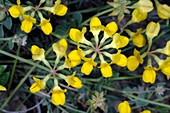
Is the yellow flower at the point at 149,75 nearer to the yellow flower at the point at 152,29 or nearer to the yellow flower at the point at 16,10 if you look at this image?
the yellow flower at the point at 152,29

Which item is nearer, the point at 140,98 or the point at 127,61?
the point at 127,61

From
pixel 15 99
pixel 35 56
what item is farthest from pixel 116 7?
pixel 15 99

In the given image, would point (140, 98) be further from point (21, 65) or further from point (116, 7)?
point (21, 65)

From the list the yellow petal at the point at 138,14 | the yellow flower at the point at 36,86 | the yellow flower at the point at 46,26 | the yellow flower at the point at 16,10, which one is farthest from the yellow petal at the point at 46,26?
the yellow petal at the point at 138,14

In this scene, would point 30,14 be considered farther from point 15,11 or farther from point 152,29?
point 152,29

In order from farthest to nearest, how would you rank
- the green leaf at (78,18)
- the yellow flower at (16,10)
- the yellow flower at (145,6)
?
the green leaf at (78,18), the yellow flower at (145,6), the yellow flower at (16,10)

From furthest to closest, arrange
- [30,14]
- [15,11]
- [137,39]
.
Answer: [137,39], [30,14], [15,11]

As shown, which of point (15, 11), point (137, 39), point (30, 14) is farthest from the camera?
point (137, 39)

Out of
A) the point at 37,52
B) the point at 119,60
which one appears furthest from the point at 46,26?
the point at 119,60

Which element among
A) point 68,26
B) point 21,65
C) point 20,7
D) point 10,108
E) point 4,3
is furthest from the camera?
point 10,108

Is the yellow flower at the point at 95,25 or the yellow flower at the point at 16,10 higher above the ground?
the yellow flower at the point at 16,10

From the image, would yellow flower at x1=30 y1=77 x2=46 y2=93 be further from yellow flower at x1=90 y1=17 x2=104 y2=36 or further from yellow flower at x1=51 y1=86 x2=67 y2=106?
yellow flower at x1=90 y1=17 x2=104 y2=36
